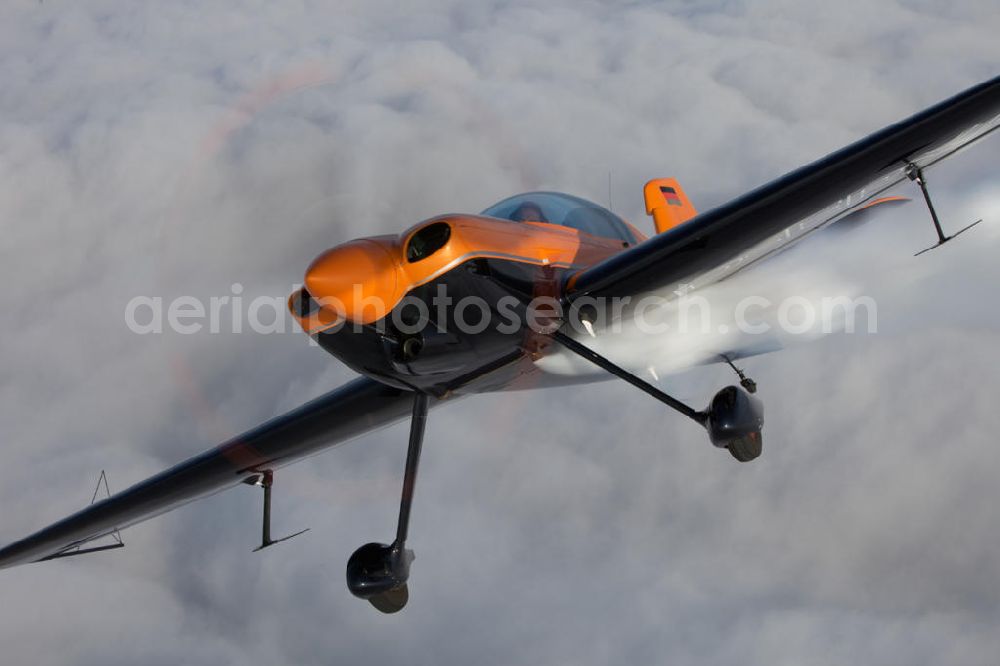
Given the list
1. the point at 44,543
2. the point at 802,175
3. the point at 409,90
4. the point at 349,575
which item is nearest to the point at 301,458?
the point at 349,575

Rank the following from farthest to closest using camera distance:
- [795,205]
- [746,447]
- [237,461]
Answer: [237,461] < [746,447] < [795,205]

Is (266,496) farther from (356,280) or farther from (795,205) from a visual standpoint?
(795,205)

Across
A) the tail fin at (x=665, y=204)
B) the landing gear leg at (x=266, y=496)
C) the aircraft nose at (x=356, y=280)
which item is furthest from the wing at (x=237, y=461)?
the tail fin at (x=665, y=204)

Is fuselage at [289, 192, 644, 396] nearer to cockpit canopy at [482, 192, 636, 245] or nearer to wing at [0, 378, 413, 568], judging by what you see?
cockpit canopy at [482, 192, 636, 245]

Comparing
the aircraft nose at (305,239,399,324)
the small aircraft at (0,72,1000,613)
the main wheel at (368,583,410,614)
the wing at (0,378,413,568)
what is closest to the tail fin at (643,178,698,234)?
the small aircraft at (0,72,1000,613)

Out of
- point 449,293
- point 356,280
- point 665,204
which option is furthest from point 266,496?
point 665,204
